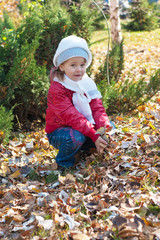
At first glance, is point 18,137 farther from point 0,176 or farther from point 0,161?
point 0,176

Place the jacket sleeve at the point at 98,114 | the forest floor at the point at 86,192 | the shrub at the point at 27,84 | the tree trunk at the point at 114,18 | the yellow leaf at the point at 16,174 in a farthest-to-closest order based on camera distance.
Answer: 1. the tree trunk at the point at 114,18
2. the shrub at the point at 27,84
3. the jacket sleeve at the point at 98,114
4. the yellow leaf at the point at 16,174
5. the forest floor at the point at 86,192

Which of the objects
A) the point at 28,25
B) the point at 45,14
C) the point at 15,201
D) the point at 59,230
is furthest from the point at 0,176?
the point at 45,14

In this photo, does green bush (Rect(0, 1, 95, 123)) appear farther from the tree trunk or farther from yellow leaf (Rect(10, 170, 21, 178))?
the tree trunk

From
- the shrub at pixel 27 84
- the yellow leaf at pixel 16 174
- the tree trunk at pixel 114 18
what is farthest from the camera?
the tree trunk at pixel 114 18

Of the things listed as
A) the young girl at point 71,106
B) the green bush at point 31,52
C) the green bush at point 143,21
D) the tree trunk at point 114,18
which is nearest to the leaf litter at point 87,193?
the young girl at point 71,106

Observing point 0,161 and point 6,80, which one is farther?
point 6,80

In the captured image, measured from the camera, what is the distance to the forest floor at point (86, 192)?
1793mm

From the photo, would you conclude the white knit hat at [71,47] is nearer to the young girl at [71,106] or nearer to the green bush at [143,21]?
the young girl at [71,106]

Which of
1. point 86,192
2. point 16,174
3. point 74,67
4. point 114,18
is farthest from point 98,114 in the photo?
point 114,18

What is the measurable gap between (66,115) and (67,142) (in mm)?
288

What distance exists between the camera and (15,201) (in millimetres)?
2230

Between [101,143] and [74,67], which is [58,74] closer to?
[74,67]

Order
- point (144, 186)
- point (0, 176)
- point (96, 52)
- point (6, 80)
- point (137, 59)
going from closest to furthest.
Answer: point (144, 186) → point (0, 176) → point (6, 80) → point (137, 59) → point (96, 52)

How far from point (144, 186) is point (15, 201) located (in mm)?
1139
